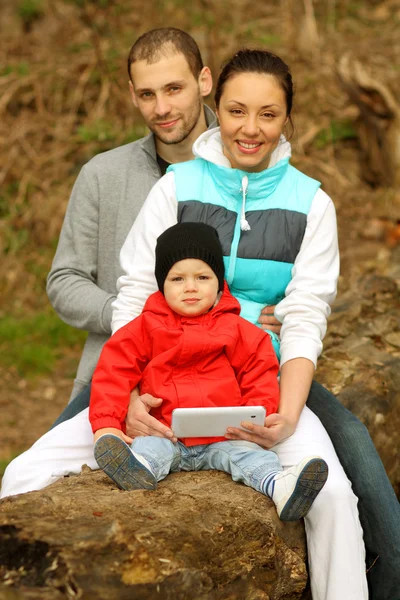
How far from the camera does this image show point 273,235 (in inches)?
131

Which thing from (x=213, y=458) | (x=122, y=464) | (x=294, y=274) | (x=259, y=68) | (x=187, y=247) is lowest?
(x=213, y=458)

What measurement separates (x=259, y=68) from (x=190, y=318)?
3.31 feet

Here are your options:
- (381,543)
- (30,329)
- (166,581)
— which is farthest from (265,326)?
(30,329)

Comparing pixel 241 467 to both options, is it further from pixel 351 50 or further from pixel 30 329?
pixel 351 50

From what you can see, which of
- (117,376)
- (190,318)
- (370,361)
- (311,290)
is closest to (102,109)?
(370,361)

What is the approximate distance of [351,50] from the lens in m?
9.84

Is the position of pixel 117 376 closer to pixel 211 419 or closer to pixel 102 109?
pixel 211 419

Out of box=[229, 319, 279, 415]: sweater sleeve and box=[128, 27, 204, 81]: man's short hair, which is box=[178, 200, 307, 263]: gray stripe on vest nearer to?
box=[229, 319, 279, 415]: sweater sleeve

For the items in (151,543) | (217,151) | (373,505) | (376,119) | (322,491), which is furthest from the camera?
(376,119)

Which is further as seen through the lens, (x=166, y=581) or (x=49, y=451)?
(x=49, y=451)

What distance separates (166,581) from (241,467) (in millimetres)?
700

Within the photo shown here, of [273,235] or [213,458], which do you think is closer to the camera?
[213,458]

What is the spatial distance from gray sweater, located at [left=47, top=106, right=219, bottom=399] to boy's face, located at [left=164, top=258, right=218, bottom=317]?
924 millimetres

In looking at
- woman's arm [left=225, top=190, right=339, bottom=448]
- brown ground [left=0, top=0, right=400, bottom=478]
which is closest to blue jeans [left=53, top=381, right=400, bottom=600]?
woman's arm [left=225, top=190, right=339, bottom=448]
